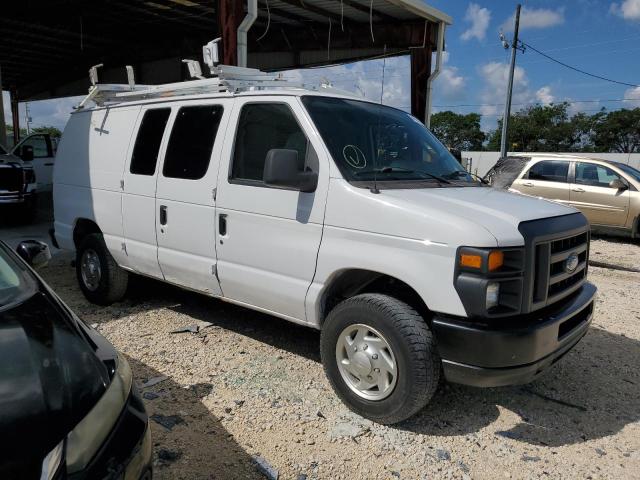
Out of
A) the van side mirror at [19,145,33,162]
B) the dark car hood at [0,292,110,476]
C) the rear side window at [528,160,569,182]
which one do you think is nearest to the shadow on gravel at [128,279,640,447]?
the dark car hood at [0,292,110,476]

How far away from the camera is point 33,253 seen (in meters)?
3.22

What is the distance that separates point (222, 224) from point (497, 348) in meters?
2.24

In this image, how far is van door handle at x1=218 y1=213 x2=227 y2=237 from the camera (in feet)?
13.3

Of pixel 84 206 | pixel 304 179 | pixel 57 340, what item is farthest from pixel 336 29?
pixel 57 340

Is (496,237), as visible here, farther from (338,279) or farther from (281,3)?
(281,3)

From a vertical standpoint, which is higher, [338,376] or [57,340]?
[57,340]

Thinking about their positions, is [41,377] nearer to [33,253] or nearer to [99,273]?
[33,253]

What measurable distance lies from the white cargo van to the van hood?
14mm

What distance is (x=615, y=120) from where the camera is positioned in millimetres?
49969

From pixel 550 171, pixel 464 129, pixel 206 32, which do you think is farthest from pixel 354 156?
pixel 464 129

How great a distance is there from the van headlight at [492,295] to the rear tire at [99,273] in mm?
3870

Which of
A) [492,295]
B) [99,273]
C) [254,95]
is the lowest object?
[99,273]

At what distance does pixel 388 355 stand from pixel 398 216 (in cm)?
87

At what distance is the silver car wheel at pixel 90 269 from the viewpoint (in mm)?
5453
